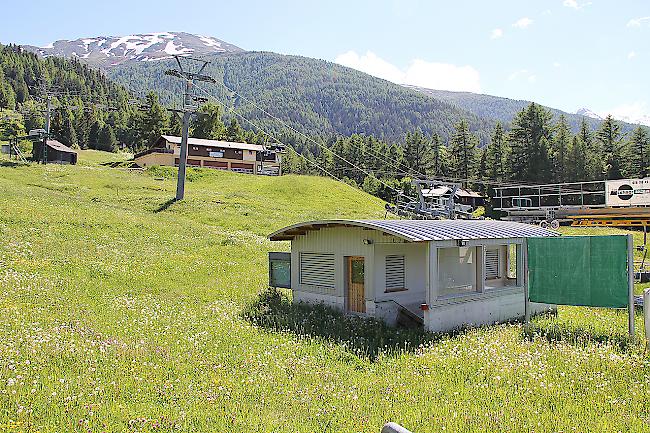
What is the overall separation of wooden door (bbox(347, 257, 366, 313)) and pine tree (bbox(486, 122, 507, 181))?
232 ft

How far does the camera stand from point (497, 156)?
90750 mm

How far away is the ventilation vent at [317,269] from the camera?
20.3 meters

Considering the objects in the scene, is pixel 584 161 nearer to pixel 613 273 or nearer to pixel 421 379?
pixel 613 273

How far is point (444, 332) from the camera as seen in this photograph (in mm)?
17406

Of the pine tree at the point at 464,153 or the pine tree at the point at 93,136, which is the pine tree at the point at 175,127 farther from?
the pine tree at the point at 464,153

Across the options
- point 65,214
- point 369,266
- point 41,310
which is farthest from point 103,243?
point 369,266

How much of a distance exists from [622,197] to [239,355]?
26645 millimetres

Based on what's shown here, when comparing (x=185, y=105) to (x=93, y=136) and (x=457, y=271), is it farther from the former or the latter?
(x=93, y=136)

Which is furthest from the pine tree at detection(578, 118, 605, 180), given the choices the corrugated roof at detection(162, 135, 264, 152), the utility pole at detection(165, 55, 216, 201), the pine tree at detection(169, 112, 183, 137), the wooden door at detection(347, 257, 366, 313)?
the pine tree at detection(169, 112, 183, 137)

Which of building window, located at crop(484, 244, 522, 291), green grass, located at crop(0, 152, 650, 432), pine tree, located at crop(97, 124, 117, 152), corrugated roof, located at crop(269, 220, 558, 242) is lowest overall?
green grass, located at crop(0, 152, 650, 432)

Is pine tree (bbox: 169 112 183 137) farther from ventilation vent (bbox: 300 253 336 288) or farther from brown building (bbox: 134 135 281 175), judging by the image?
ventilation vent (bbox: 300 253 336 288)

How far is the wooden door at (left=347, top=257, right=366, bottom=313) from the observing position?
1919 centimetres

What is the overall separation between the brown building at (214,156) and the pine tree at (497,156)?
35.8 meters

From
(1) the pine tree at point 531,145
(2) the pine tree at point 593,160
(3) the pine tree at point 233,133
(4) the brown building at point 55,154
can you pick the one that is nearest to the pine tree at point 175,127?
(3) the pine tree at point 233,133
